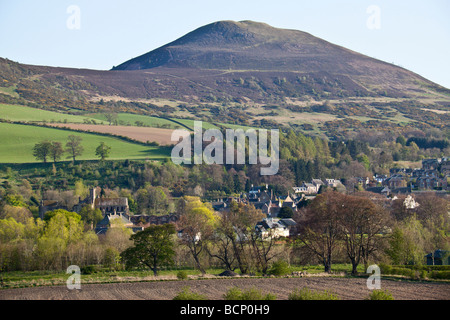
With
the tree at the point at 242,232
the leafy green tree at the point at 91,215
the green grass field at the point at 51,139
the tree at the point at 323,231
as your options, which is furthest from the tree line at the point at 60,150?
the tree at the point at 323,231

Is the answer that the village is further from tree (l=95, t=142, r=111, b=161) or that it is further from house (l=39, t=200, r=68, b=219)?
tree (l=95, t=142, r=111, b=161)

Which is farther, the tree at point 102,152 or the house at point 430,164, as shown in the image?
the house at point 430,164

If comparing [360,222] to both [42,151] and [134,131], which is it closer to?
[42,151]

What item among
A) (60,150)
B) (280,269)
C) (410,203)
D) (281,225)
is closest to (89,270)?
(280,269)

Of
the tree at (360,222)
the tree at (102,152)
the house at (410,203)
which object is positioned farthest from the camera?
the tree at (102,152)

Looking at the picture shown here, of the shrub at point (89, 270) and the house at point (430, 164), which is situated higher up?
the house at point (430, 164)

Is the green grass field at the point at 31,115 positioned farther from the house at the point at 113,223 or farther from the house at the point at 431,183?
the house at the point at 431,183

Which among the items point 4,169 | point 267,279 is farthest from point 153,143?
point 267,279

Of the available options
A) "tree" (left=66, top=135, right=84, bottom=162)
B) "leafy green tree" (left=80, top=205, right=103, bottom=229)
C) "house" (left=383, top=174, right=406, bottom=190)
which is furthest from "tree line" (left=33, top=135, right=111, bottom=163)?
"house" (left=383, top=174, right=406, bottom=190)
